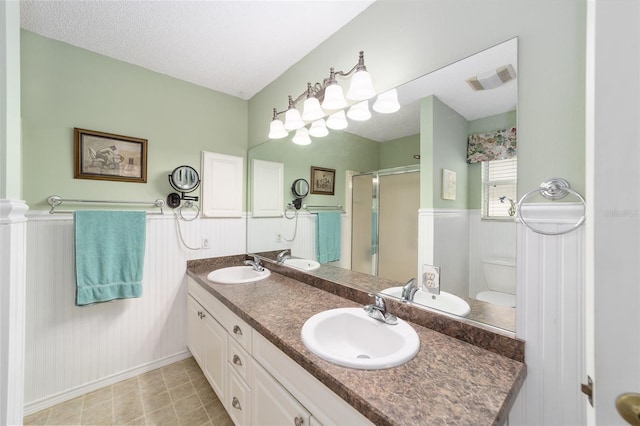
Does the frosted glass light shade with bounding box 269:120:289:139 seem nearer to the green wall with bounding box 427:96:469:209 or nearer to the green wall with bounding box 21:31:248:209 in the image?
the green wall with bounding box 21:31:248:209

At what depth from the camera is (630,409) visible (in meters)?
0.39

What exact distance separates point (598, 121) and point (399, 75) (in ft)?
2.93

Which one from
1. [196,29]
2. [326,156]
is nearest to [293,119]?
[326,156]

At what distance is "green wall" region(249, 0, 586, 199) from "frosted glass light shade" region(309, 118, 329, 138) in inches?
17.9

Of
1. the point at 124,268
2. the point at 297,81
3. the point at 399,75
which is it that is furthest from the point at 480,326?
the point at 124,268

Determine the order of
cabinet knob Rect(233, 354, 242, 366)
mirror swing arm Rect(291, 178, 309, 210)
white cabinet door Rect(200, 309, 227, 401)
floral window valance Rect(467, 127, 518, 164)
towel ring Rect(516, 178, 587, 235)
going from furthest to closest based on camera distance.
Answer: mirror swing arm Rect(291, 178, 309, 210) < white cabinet door Rect(200, 309, 227, 401) < cabinet knob Rect(233, 354, 242, 366) < floral window valance Rect(467, 127, 518, 164) < towel ring Rect(516, 178, 587, 235)

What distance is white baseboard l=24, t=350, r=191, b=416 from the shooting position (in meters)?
1.53

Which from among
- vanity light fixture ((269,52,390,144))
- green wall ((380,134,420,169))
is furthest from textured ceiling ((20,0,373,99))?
green wall ((380,134,420,169))

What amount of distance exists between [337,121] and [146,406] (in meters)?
2.19

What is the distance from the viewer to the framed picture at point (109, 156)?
1631 mm

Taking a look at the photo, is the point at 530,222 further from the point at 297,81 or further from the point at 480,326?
the point at 297,81

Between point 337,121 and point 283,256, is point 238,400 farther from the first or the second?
point 337,121

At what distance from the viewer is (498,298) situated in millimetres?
902

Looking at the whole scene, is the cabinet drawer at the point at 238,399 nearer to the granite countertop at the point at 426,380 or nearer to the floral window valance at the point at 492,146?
the granite countertop at the point at 426,380
